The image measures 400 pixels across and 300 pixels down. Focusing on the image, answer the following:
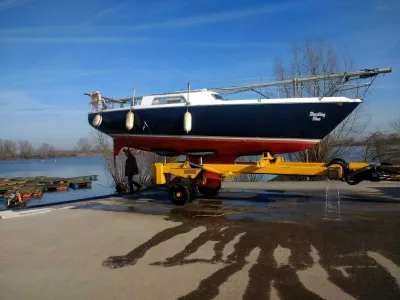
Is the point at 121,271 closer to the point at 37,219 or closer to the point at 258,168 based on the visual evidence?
the point at 37,219

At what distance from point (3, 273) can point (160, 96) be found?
21.8 ft

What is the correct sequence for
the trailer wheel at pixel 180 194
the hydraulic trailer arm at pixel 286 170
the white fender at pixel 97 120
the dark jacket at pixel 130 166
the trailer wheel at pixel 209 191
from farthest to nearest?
1. the dark jacket at pixel 130 166
2. the white fender at pixel 97 120
3. the trailer wheel at pixel 209 191
4. the trailer wheel at pixel 180 194
5. the hydraulic trailer arm at pixel 286 170

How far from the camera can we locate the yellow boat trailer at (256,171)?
25.1ft

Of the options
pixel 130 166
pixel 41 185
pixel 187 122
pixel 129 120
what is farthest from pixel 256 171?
pixel 41 185

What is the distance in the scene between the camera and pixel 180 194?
28.9ft

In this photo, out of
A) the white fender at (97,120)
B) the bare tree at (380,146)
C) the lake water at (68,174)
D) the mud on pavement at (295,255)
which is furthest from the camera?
the lake water at (68,174)

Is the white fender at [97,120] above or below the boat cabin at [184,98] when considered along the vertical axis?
below

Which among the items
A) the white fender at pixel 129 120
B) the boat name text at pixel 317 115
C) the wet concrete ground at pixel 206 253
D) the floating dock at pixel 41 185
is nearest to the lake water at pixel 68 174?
the floating dock at pixel 41 185

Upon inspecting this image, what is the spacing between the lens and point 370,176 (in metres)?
7.57

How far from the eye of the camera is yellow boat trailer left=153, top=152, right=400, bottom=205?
764 centimetres

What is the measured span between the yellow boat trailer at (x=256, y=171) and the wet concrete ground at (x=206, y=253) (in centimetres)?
73

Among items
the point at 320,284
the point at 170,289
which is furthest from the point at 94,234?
the point at 320,284

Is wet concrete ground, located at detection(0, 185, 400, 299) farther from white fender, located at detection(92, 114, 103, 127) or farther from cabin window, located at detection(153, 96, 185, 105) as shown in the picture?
white fender, located at detection(92, 114, 103, 127)

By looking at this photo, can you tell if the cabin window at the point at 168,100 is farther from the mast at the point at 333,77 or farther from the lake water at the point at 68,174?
the lake water at the point at 68,174
